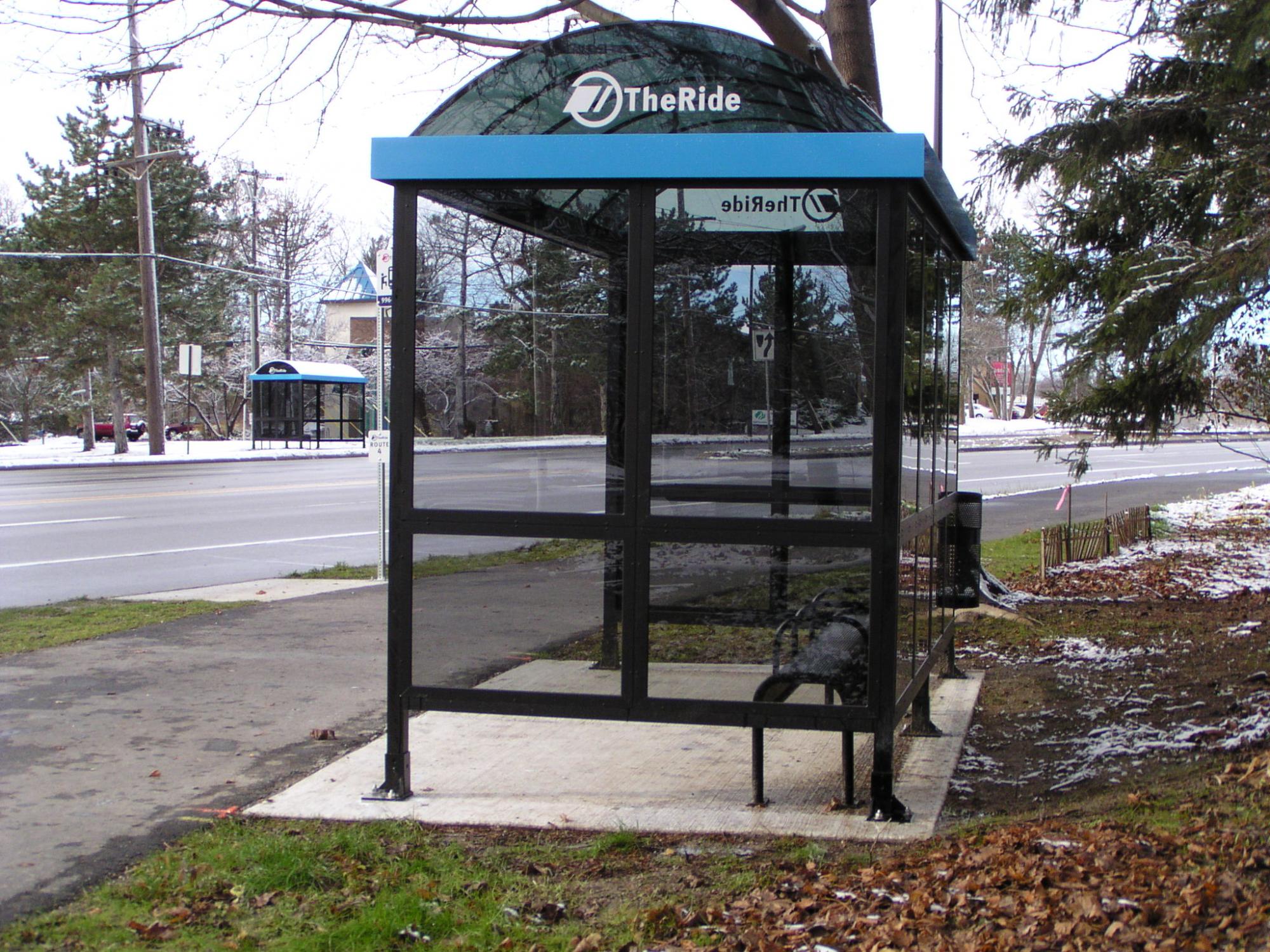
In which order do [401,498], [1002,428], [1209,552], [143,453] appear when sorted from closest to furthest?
[401,498], [1209,552], [143,453], [1002,428]

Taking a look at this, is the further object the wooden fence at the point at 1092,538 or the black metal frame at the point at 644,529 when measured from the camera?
the wooden fence at the point at 1092,538

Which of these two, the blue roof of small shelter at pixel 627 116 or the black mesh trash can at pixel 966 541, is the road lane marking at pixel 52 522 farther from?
the blue roof of small shelter at pixel 627 116

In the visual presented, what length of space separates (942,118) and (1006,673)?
9.99 meters

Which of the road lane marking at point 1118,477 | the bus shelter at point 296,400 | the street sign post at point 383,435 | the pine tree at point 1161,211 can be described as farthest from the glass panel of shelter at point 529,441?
the bus shelter at point 296,400

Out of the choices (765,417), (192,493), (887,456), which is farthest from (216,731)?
(192,493)

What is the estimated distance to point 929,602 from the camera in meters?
5.91

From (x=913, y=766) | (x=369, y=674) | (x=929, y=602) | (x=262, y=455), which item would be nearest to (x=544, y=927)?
(x=913, y=766)

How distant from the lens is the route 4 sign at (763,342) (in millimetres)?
5098

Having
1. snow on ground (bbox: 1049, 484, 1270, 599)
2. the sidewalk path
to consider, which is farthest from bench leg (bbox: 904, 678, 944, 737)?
snow on ground (bbox: 1049, 484, 1270, 599)

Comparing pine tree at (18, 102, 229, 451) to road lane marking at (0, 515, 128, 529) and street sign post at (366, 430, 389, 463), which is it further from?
street sign post at (366, 430, 389, 463)

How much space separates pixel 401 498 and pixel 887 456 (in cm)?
197

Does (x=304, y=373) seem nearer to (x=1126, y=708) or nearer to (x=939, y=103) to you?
(x=939, y=103)

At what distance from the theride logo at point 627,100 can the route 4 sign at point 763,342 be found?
0.92 m

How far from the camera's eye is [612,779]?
531cm
